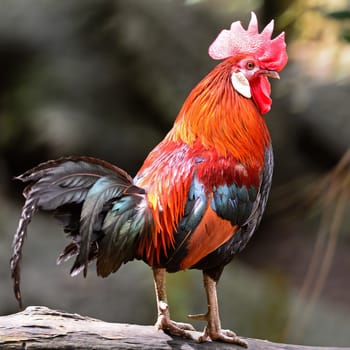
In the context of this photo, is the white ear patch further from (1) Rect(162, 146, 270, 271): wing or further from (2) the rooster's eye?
(1) Rect(162, 146, 270, 271): wing

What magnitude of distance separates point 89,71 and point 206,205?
11.8 feet

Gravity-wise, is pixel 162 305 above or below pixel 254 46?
below

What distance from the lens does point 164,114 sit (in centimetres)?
570

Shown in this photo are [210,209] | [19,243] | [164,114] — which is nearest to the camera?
[19,243]

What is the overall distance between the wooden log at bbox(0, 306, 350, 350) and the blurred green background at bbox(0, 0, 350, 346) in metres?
2.61

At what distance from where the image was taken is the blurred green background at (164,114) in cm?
529

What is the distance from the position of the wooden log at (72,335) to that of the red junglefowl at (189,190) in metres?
0.05

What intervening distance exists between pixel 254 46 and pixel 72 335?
105 centimetres

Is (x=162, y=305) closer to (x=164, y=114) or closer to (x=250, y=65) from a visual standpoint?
(x=250, y=65)

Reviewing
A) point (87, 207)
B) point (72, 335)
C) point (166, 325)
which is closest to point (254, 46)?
point (87, 207)

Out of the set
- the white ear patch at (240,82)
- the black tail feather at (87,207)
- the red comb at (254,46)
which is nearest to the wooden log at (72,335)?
the black tail feather at (87,207)

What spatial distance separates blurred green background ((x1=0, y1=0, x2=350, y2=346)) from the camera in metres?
5.29

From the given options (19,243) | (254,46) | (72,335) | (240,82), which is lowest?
(72,335)

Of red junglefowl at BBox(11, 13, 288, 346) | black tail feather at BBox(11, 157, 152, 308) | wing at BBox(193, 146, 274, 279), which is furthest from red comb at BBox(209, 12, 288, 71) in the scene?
black tail feather at BBox(11, 157, 152, 308)
